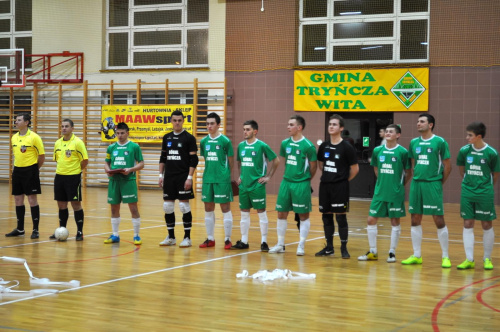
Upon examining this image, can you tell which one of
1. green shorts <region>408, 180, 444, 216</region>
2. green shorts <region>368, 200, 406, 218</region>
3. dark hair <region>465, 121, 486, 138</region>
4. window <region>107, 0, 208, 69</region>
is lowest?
green shorts <region>368, 200, 406, 218</region>

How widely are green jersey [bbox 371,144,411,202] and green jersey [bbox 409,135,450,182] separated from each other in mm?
261

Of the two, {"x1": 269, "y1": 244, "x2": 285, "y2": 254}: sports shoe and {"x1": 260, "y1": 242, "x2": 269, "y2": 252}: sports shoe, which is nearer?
{"x1": 269, "y1": 244, "x2": 285, "y2": 254}: sports shoe

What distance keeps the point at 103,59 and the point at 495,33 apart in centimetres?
1195

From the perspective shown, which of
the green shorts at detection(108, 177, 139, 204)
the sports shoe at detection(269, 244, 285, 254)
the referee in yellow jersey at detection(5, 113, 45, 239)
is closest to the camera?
the sports shoe at detection(269, 244, 285, 254)

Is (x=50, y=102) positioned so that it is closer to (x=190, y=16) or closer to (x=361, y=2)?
(x=190, y=16)

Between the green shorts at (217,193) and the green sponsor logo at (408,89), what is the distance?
1005 cm

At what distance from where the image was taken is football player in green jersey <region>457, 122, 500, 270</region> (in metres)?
7.59

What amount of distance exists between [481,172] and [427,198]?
27.2 inches

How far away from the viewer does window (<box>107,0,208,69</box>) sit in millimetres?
20219

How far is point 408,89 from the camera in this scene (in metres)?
17.6

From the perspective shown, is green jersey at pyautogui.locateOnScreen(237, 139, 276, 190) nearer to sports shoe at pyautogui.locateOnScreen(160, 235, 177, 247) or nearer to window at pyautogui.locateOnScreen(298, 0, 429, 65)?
sports shoe at pyautogui.locateOnScreen(160, 235, 177, 247)

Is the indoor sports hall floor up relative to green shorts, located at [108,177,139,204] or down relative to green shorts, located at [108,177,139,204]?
down

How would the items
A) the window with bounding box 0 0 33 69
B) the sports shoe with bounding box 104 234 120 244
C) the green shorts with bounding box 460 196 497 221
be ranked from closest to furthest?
the green shorts with bounding box 460 196 497 221
the sports shoe with bounding box 104 234 120 244
the window with bounding box 0 0 33 69

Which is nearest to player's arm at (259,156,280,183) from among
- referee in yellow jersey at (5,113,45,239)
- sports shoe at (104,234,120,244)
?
sports shoe at (104,234,120,244)
